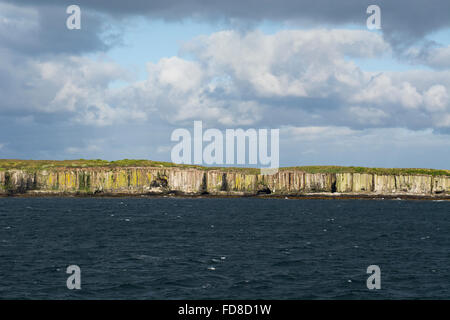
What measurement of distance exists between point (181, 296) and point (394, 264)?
26987 millimetres

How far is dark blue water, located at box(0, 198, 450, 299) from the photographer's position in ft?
127

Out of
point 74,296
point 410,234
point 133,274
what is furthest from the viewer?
point 410,234

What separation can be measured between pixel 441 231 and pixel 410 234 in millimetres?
9239

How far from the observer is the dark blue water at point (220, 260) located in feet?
127

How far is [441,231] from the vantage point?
280 ft

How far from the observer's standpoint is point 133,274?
4431 cm

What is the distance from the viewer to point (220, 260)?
52.1 meters

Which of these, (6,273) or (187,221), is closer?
(6,273)
